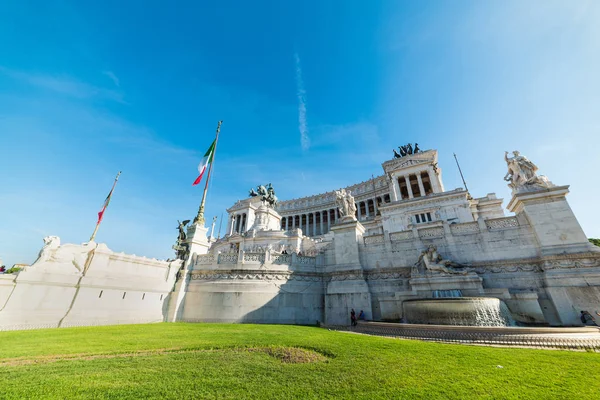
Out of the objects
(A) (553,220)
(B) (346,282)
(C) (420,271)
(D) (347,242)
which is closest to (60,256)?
(B) (346,282)

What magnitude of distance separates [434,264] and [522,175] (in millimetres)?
8009

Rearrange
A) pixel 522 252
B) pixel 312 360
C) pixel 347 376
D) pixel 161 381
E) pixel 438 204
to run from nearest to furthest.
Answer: pixel 161 381 < pixel 347 376 < pixel 312 360 < pixel 522 252 < pixel 438 204

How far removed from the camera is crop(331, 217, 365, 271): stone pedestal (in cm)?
1585

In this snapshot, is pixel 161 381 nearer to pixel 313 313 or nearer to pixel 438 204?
pixel 313 313

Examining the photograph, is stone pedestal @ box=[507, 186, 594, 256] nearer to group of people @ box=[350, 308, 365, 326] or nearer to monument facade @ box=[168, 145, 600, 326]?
monument facade @ box=[168, 145, 600, 326]

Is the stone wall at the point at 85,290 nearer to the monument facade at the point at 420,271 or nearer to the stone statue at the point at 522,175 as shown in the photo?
the monument facade at the point at 420,271

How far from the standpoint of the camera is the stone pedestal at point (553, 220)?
1186cm

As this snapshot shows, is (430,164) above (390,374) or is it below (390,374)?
above

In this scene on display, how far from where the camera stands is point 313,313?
1552 cm

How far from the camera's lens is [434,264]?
1345cm

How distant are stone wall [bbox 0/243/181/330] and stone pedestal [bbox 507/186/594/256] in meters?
22.0

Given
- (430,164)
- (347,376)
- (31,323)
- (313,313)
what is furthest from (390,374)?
(430,164)

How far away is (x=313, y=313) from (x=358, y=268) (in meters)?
4.21

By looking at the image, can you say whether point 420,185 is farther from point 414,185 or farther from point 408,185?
point 414,185
